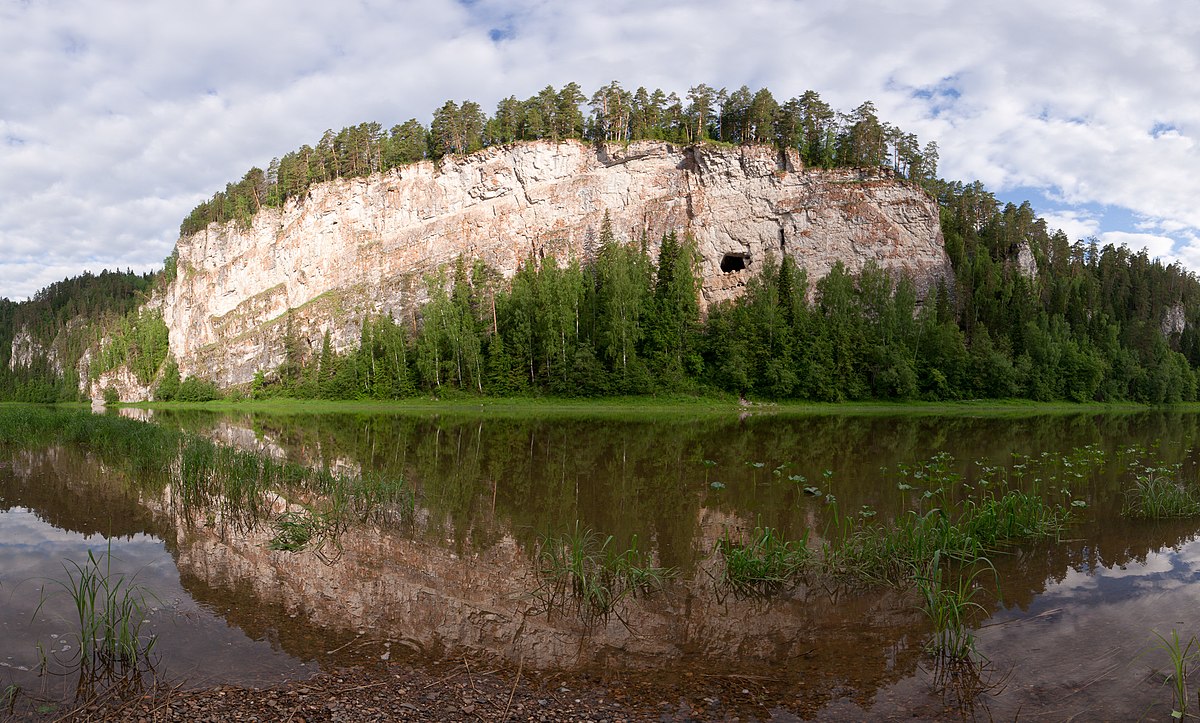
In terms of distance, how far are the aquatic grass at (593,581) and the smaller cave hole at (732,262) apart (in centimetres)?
7080

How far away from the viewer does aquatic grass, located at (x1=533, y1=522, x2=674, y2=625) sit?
25.6 ft

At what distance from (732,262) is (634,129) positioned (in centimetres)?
2238

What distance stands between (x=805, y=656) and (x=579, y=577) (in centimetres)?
292

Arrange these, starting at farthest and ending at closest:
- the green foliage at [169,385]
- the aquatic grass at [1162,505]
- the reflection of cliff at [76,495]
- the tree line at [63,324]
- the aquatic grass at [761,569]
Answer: the tree line at [63,324], the green foliage at [169,385], the aquatic grass at [1162,505], the reflection of cliff at [76,495], the aquatic grass at [761,569]

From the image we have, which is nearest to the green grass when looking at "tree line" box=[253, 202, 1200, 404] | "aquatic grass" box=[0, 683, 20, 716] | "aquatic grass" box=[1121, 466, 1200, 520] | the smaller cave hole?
"tree line" box=[253, 202, 1200, 404]

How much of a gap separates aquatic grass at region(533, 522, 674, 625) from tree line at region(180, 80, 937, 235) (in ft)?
251

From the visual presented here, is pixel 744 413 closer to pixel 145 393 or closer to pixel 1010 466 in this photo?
pixel 1010 466

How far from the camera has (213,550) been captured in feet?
34.8

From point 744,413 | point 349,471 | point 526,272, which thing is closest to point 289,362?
point 526,272

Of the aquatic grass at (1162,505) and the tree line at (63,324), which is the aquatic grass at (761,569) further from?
the tree line at (63,324)

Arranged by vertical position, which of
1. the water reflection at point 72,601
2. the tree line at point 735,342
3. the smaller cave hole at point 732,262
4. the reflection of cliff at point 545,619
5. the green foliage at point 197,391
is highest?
the smaller cave hole at point 732,262

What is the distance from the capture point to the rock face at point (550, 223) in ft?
244

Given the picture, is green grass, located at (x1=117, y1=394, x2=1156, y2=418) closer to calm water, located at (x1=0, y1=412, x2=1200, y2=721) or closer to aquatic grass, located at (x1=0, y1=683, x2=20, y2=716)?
calm water, located at (x1=0, y1=412, x2=1200, y2=721)

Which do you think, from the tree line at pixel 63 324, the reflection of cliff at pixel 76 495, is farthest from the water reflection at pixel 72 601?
the tree line at pixel 63 324
